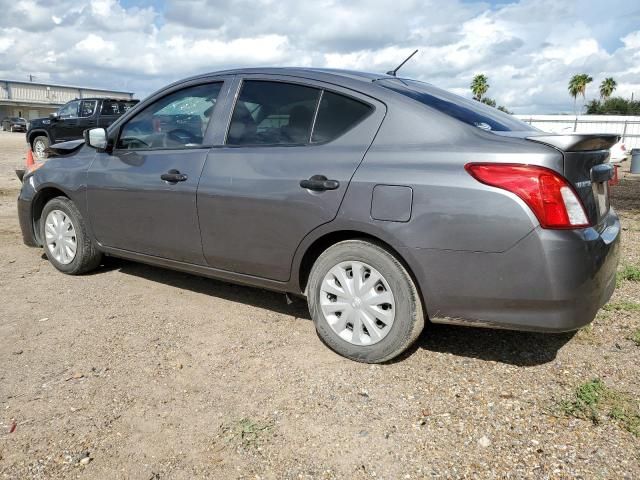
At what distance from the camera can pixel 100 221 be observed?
4.55 m

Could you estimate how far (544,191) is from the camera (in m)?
2.68

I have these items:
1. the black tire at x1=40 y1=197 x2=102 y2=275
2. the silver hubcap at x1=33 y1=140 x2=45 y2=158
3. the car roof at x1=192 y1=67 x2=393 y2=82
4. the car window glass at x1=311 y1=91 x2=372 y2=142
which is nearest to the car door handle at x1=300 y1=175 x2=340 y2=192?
the car window glass at x1=311 y1=91 x2=372 y2=142

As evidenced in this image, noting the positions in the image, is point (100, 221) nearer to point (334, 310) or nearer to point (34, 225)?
point (34, 225)

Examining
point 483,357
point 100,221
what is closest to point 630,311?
point 483,357

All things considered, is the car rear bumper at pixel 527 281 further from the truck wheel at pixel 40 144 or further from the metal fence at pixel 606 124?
the metal fence at pixel 606 124

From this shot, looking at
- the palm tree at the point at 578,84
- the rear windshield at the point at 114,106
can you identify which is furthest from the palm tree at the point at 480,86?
the rear windshield at the point at 114,106

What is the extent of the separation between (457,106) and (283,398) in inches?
77.6

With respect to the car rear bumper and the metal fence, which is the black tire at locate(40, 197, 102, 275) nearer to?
the car rear bumper

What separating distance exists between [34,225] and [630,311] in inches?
199

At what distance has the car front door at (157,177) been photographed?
3928 mm

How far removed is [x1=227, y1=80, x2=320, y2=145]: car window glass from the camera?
138 inches

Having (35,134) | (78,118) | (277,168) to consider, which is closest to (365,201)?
(277,168)

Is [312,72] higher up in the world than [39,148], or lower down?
higher up

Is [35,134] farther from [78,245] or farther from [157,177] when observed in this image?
[157,177]
